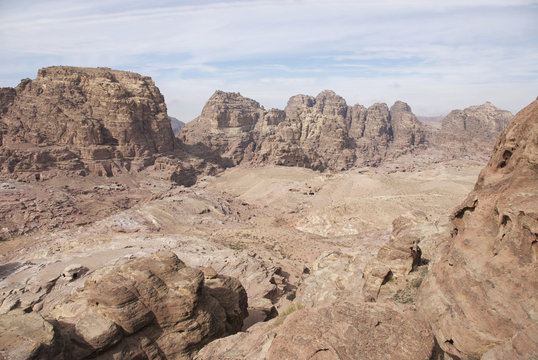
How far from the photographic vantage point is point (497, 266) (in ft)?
27.1

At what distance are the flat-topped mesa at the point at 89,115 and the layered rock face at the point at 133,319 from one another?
2089 inches

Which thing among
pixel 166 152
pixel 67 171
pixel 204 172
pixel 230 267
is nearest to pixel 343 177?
pixel 204 172

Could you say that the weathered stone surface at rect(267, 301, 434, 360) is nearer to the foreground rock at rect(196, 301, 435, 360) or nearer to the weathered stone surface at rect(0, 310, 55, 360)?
the foreground rock at rect(196, 301, 435, 360)

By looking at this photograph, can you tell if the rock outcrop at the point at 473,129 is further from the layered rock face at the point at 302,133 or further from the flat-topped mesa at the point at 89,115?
the flat-topped mesa at the point at 89,115

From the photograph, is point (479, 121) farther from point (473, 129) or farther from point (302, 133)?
point (302, 133)

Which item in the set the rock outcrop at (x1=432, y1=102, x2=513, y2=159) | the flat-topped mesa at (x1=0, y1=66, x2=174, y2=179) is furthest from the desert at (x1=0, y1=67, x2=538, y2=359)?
the rock outcrop at (x1=432, y1=102, x2=513, y2=159)

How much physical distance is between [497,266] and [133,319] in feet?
33.0

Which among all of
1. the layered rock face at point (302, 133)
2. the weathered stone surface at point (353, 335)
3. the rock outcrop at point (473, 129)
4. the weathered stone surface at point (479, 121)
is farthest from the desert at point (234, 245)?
the weathered stone surface at point (479, 121)

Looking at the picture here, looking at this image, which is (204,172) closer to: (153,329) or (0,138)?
(0,138)

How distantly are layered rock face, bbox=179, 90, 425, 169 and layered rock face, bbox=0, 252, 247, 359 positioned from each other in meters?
64.4

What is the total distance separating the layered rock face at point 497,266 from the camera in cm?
753

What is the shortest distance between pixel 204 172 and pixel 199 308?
207 ft

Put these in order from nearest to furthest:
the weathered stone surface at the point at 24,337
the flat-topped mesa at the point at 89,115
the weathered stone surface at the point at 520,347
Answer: the weathered stone surface at the point at 520,347, the weathered stone surface at the point at 24,337, the flat-topped mesa at the point at 89,115

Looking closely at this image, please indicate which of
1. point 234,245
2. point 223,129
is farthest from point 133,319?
point 223,129
